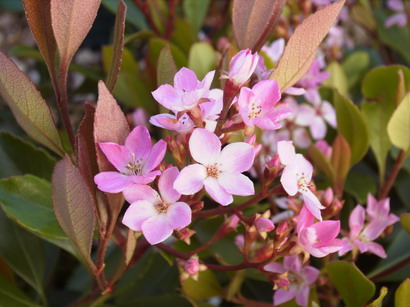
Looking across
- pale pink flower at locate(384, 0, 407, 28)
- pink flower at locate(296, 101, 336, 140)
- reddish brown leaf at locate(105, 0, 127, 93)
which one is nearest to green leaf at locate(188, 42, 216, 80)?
pink flower at locate(296, 101, 336, 140)

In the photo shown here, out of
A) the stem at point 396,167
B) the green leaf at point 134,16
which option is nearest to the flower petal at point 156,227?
the stem at point 396,167

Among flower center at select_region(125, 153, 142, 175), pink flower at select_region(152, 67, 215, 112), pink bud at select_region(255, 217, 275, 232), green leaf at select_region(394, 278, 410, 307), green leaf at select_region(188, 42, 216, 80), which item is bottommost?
green leaf at select_region(394, 278, 410, 307)

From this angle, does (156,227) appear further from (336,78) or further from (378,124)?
(336,78)

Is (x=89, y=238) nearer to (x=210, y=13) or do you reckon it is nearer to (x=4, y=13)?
(x=210, y=13)

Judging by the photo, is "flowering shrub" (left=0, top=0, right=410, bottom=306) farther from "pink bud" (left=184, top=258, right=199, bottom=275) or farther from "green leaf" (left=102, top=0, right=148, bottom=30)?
"green leaf" (left=102, top=0, right=148, bottom=30)

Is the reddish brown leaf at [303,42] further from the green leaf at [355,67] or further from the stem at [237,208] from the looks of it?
the green leaf at [355,67]

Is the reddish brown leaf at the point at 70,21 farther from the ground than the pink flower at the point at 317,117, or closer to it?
farther from the ground
